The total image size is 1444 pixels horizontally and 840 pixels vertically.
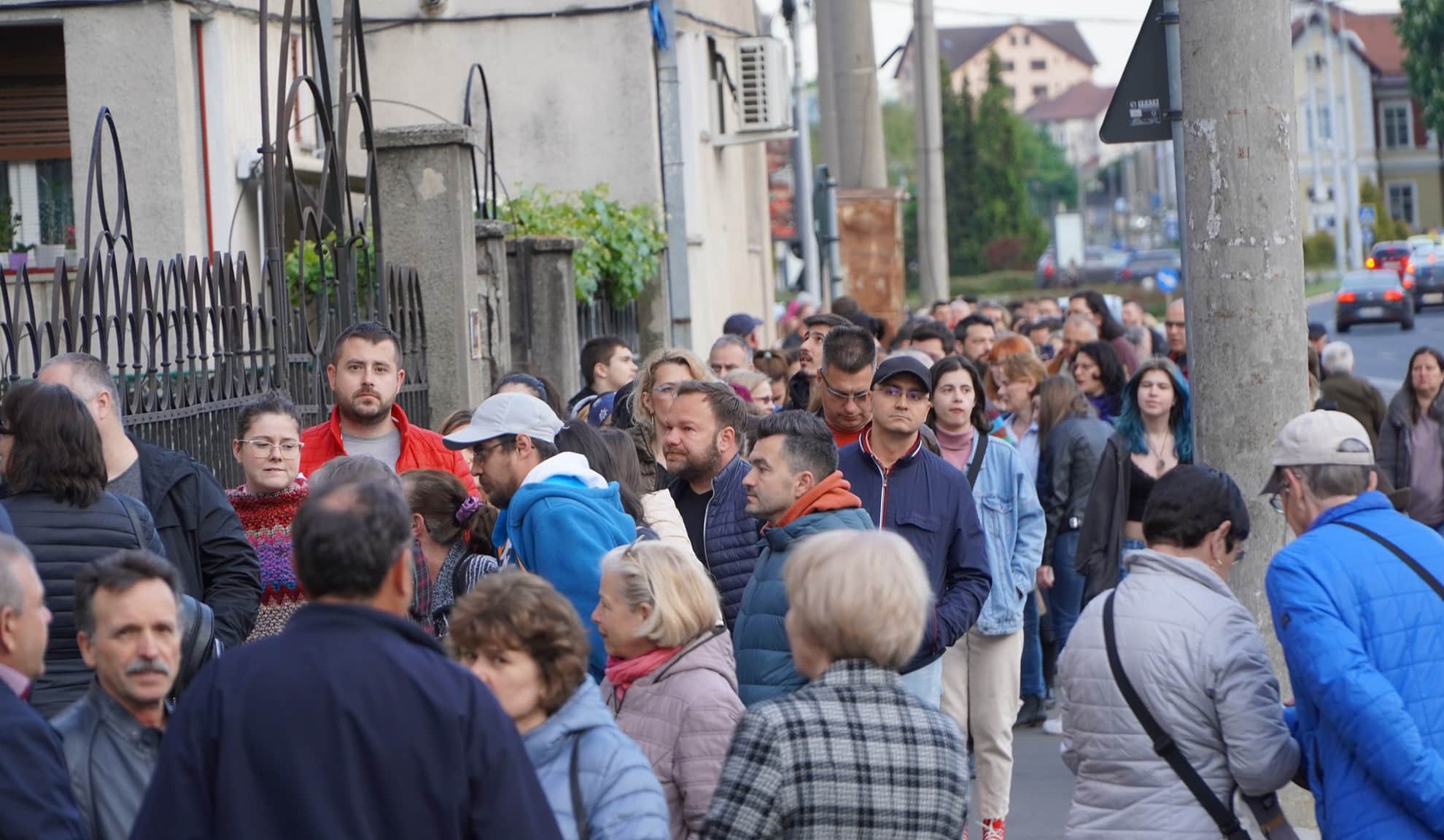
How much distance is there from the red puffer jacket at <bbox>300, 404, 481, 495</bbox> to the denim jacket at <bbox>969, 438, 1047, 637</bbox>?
2.24m

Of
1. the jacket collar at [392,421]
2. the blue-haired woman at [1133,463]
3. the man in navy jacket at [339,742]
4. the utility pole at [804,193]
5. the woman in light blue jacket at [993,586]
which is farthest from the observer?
the utility pole at [804,193]

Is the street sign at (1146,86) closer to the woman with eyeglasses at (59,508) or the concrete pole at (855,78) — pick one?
the woman with eyeglasses at (59,508)

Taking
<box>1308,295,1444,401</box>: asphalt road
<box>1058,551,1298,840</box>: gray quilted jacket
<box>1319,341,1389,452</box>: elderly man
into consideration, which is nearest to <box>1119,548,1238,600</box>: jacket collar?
<box>1058,551,1298,840</box>: gray quilted jacket

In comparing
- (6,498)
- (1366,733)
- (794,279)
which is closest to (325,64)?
(6,498)

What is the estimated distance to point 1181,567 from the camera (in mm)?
4352

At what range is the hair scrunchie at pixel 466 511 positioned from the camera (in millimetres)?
5645

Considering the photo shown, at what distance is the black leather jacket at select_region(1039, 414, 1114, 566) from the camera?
9188mm

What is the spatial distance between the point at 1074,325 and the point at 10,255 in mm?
7357

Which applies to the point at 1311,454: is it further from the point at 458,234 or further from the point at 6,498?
the point at 458,234

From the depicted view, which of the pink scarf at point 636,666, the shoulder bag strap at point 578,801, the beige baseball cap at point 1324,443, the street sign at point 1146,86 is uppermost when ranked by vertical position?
the street sign at point 1146,86

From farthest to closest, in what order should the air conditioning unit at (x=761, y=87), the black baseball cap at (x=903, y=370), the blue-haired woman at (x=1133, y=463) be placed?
the air conditioning unit at (x=761, y=87) < the blue-haired woman at (x=1133, y=463) < the black baseball cap at (x=903, y=370)

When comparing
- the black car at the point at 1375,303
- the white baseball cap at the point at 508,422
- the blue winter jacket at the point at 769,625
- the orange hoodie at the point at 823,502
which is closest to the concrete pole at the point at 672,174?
the white baseball cap at the point at 508,422

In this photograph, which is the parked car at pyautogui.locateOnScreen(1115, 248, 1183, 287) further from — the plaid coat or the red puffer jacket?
the plaid coat

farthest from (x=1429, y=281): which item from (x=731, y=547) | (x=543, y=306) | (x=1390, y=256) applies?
(x=731, y=547)
